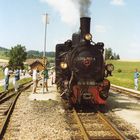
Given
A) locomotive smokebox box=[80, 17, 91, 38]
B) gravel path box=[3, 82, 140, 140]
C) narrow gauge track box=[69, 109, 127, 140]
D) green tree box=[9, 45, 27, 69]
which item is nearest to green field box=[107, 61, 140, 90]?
gravel path box=[3, 82, 140, 140]

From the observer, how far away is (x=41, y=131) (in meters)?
10.1

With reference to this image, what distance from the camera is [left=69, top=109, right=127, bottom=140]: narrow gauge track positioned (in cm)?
936

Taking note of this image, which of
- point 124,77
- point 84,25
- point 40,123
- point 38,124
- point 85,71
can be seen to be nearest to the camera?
point 38,124

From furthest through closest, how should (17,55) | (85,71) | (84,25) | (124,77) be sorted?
(17,55) < (124,77) < (85,71) < (84,25)

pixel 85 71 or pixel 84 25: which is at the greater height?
pixel 84 25

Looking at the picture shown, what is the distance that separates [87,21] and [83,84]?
2501mm

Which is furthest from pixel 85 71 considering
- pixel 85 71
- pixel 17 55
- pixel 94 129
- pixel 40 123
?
pixel 17 55

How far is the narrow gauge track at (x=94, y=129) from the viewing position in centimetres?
936

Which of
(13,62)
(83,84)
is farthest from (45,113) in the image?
(13,62)

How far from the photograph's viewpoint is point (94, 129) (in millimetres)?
10594

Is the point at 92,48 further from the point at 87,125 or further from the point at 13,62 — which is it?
the point at 13,62

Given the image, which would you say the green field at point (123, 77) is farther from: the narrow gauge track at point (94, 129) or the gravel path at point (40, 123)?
the narrow gauge track at point (94, 129)

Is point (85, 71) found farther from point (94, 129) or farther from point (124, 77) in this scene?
point (124, 77)

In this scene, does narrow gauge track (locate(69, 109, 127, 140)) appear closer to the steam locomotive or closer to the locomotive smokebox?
the steam locomotive
